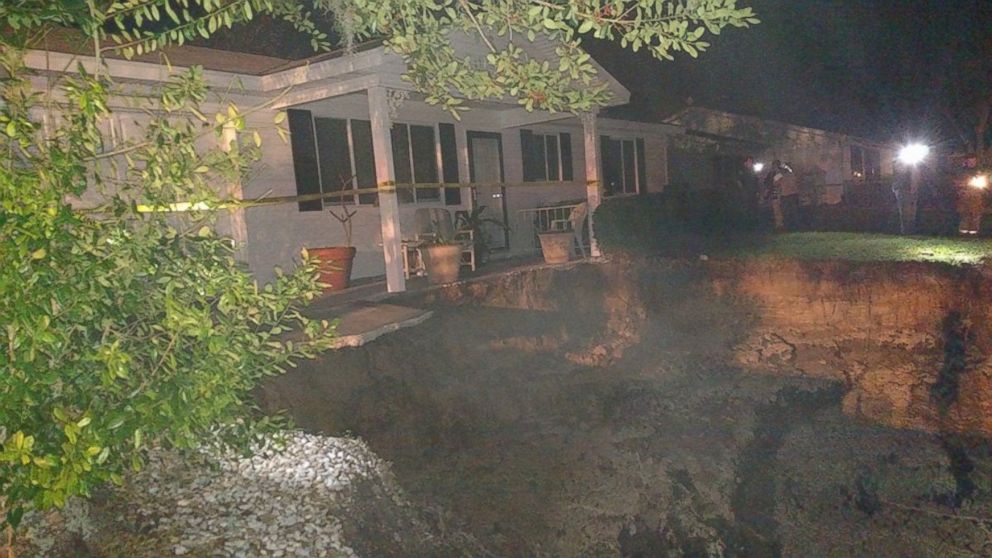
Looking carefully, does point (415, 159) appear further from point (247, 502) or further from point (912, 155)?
point (912, 155)

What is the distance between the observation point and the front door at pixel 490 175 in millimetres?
13000

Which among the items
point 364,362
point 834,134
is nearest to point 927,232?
point 364,362

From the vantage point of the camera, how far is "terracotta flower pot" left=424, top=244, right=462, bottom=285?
30.1 ft

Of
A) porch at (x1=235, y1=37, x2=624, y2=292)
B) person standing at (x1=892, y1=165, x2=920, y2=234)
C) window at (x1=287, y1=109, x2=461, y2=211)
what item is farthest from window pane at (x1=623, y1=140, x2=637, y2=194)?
window at (x1=287, y1=109, x2=461, y2=211)

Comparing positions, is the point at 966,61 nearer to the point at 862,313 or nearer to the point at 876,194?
the point at 876,194

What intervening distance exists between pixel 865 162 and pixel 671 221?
19873mm

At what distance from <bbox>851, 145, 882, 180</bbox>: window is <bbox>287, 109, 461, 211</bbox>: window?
22.8m

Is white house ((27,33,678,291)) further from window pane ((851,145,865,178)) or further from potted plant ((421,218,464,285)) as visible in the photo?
window pane ((851,145,865,178))

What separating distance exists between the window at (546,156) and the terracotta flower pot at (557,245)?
11.1 feet

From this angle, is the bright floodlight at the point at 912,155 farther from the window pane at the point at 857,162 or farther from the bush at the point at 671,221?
the window pane at the point at 857,162

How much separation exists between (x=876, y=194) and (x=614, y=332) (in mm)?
11997

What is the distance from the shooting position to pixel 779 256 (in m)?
10.6

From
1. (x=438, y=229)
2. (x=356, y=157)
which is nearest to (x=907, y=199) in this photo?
(x=438, y=229)

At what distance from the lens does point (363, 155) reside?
10.9m
